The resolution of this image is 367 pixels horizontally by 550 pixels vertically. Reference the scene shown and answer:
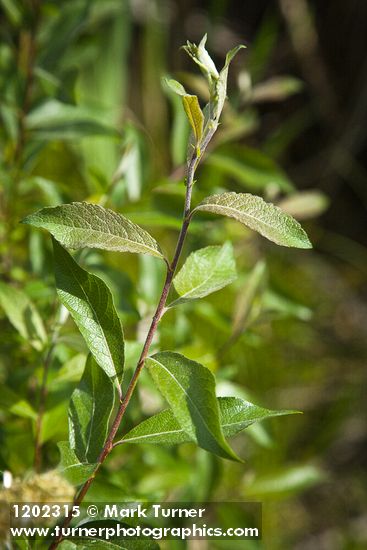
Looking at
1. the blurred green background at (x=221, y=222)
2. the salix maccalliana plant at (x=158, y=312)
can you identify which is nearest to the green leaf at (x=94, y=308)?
the salix maccalliana plant at (x=158, y=312)

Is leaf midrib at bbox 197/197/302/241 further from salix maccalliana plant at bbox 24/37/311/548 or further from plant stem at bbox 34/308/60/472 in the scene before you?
plant stem at bbox 34/308/60/472

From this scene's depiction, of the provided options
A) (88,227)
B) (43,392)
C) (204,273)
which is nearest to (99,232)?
(88,227)

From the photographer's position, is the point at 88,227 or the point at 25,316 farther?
the point at 25,316

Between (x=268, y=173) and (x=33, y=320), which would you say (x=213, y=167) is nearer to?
(x=268, y=173)

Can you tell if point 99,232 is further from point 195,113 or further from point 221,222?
point 221,222

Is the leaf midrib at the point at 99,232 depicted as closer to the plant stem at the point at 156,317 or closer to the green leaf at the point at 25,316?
the plant stem at the point at 156,317

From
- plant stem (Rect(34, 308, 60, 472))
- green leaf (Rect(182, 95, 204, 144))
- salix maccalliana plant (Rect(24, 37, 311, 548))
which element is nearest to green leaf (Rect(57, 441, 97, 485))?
salix maccalliana plant (Rect(24, 37, 311, 548))
